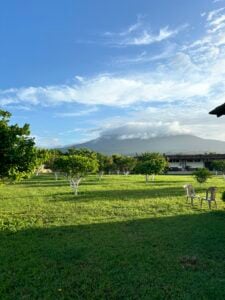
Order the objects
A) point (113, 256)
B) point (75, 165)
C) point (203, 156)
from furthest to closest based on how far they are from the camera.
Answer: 1. point (203, 156)
2. point (75, 165)
3. point (113, 256)

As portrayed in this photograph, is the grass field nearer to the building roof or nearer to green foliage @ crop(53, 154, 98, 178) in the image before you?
A: green foliage @ crop(53, 154, 98, 178)

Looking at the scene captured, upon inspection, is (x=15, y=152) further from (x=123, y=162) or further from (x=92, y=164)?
(x=123, y=162)

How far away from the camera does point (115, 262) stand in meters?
8.04

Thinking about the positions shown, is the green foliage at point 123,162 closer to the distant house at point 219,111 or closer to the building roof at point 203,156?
the building roof at point 203,156


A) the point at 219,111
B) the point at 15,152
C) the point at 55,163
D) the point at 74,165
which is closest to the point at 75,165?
the point at 74,165

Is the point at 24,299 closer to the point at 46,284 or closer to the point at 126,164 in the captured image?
the point at 46,284

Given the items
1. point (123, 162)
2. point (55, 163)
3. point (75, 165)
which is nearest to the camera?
point (75, 165)

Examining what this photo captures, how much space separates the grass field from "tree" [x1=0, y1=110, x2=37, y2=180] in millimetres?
1993

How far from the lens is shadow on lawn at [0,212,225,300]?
6.29m

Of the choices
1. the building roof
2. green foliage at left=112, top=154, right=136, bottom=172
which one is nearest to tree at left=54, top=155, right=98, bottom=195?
green foliage at left=112, top=154, right=136, bottom=172

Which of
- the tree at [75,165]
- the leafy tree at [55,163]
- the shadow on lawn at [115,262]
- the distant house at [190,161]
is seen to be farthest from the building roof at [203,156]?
the shadow on lawn at [115,262]

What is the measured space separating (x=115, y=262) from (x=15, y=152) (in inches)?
304

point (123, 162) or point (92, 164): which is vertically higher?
point (123, 162)

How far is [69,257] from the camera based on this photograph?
8.58 metres
